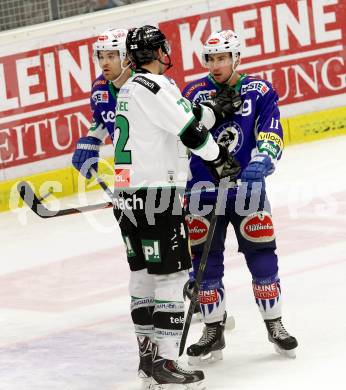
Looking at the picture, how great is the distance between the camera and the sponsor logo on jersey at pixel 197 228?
5.92 m

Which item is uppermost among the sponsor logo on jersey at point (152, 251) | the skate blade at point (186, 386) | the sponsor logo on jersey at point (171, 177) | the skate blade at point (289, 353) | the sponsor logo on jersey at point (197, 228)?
the sponsor logo on jersey at point (171, 177)

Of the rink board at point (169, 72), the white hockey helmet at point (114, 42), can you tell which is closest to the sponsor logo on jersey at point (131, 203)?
the white hockey helmet at point (114, 42)

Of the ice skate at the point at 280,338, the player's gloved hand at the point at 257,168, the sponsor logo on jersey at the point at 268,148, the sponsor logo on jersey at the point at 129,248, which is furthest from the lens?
the ice skate at the point at 280,338

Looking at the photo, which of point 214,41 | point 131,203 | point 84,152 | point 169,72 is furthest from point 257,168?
point 169,72

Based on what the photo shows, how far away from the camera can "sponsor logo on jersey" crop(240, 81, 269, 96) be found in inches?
229

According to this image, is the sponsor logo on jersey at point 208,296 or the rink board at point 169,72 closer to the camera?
the sponsor logo on jersey at point 208,296

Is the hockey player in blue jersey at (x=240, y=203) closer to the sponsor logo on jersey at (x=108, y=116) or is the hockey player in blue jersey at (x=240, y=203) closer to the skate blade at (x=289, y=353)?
the skate blade at (x=289, y=353)

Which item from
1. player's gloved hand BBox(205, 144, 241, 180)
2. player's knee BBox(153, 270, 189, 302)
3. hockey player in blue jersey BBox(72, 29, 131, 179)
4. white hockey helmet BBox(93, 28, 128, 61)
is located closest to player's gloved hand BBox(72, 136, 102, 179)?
hockey player in blue jersey BBox(72, 29, 131, 179)

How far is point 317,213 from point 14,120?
285cm

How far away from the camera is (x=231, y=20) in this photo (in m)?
11.4

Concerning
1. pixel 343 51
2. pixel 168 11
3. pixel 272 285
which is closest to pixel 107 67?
pixel 272 285

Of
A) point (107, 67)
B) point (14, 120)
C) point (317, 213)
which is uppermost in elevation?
point (107, 67)

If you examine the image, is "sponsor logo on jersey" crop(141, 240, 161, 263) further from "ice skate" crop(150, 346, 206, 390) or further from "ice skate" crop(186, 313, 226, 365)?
"ice skate" crop(186, 313, 226, 365)

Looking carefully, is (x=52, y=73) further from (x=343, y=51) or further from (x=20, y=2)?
(x=343, y=51)
